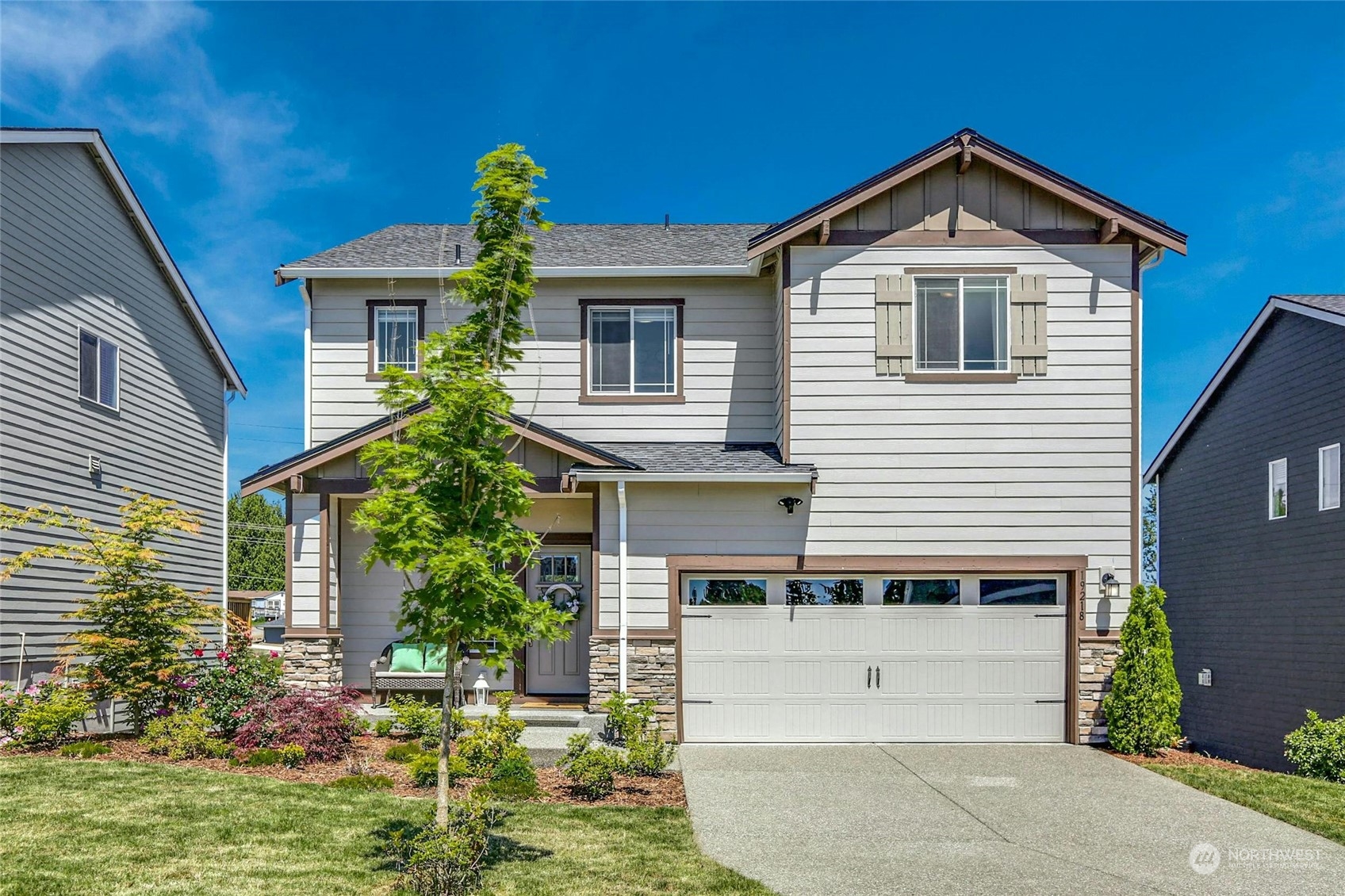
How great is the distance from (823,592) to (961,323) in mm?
3600

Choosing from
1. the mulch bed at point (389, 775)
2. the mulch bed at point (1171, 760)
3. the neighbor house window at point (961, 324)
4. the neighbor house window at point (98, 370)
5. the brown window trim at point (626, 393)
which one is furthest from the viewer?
the brown window trim at point (626, 393)

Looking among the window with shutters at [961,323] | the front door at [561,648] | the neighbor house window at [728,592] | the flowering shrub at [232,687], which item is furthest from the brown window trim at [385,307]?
the window with shutters at [961,323]

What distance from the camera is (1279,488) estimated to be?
1563 centimetres

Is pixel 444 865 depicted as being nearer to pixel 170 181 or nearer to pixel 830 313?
A: pixel 830 313

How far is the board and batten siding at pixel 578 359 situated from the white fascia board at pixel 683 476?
1.75 m

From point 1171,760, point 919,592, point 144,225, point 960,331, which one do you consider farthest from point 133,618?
point 1171,760

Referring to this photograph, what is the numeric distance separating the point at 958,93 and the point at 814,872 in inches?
516

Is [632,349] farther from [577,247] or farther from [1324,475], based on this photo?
[1324,475]

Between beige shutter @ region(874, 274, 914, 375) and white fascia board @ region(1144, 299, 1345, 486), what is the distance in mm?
6025

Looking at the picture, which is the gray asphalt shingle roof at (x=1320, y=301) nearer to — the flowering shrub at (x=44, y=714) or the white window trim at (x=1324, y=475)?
the white window trim at (x=1324, y=475)

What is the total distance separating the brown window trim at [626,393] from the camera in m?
13.7

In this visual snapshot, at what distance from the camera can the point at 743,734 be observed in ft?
40.1

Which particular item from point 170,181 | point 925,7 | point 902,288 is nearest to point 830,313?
point 902,288

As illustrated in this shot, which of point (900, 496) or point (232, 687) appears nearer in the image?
point (232, 687)
